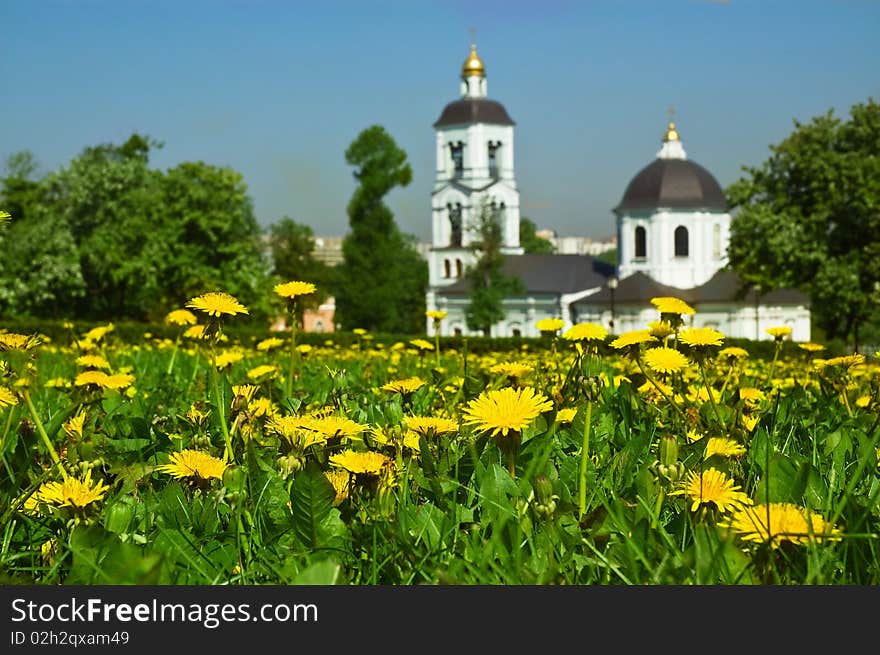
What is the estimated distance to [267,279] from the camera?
35719mm

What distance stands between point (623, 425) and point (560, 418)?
311 mm

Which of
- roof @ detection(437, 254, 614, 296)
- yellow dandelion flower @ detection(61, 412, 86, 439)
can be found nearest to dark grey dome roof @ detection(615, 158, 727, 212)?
roof @ detection(437, 254, 614, 296)

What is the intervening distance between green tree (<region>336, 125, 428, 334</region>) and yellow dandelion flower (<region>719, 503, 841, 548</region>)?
50.3 metres

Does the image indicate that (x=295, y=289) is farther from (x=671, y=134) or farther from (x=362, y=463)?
(x=671, y=134)

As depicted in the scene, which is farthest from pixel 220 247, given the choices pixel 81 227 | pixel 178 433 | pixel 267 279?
pixel 178 433

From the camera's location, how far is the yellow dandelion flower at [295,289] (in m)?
1.90

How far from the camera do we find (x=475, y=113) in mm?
63031

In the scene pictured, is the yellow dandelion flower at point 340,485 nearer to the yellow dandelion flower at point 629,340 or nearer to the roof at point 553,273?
the yellow dandelion flower at point 629,340

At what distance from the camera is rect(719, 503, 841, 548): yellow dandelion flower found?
1.08 m

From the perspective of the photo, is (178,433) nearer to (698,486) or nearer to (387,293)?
(698,486)

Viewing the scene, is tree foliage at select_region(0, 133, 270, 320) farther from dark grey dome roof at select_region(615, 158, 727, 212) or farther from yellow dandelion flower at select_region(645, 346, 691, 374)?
yellow dandelion flower at select_region(645, 346, 691, 374)

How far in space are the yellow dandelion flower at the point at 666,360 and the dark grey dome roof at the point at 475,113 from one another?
203ft

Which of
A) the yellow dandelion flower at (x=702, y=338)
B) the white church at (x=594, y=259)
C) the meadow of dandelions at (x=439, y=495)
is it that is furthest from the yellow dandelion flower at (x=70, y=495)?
the white church at (x=594, y=259)

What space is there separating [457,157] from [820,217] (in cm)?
3753
